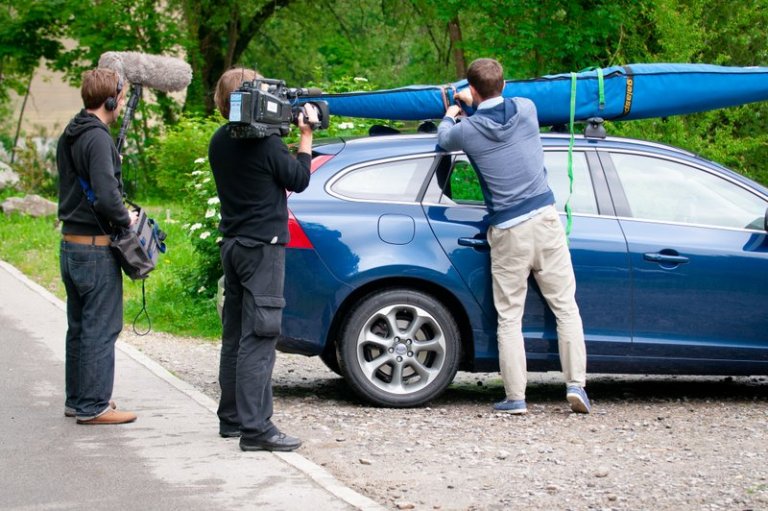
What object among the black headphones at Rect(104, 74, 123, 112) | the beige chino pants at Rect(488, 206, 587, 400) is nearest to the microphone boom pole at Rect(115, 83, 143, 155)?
the black headphones at Rect(104, 74, 123, 112)

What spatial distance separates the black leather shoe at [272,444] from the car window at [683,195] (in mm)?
2718

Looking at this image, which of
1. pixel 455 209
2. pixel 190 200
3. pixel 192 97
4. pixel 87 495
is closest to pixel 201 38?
pixel 192 97

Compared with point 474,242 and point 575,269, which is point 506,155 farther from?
point 575,269

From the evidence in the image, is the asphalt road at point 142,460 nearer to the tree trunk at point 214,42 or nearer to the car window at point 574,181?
the car window at point 574,181

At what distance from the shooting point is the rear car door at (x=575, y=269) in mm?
7770

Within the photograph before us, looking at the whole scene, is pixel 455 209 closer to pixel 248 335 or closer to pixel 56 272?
pixel 248 335

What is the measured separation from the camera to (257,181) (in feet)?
21.1

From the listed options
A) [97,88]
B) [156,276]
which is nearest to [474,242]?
[97,88]

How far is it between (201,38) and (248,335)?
26.5 meters

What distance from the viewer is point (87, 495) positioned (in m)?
5.72

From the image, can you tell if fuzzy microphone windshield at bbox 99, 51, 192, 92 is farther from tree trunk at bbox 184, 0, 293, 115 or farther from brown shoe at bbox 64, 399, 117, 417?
tree trunk at bbox 184, 0, 293, 115

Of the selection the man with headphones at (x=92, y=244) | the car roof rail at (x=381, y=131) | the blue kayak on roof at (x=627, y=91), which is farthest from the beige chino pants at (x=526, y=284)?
the man with headphones at (x=92, y=244)

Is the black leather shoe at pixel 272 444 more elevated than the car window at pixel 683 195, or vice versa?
the car window at pixel 683 195

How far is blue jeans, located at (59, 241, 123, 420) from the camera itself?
279 inches
